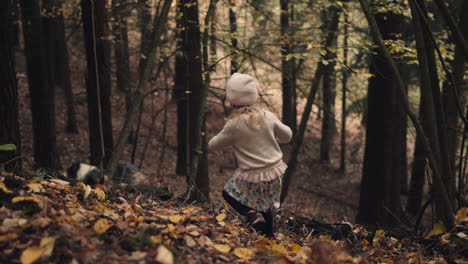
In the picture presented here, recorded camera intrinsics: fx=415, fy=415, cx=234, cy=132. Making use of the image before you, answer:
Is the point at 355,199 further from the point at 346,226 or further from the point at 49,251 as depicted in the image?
the point at 49,251

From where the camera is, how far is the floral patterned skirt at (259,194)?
410cm

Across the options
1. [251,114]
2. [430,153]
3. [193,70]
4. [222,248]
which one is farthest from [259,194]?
[193,70]

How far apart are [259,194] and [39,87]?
8.45m

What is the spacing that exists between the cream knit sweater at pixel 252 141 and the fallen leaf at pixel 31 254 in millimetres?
2080

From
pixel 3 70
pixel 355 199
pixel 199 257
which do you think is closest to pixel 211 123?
pixel 355 199

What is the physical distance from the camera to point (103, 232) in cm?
257

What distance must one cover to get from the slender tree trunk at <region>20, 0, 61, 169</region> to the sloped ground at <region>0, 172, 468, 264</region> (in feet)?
23.9

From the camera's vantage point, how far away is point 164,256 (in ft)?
7.32

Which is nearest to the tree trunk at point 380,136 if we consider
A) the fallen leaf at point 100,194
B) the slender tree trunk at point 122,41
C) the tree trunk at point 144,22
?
the fallen leaf at point 100,194

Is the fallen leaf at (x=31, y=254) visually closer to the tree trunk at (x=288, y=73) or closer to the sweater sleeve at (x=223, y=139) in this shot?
the sweater sleeve at (x=223, y=139)

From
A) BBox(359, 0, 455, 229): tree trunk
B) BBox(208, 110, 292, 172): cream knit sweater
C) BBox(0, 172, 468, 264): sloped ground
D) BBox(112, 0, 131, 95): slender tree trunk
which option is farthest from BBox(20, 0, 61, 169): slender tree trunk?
BBox(359, 0, 455, 229): tree trunk

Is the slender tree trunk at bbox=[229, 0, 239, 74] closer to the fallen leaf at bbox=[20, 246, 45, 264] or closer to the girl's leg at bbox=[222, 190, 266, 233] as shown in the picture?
the girl's leg at bbox=[222, 190, 266, 233]

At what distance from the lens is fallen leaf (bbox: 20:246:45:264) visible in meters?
2.04

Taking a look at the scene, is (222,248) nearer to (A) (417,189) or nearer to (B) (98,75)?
(B) (98,75)
